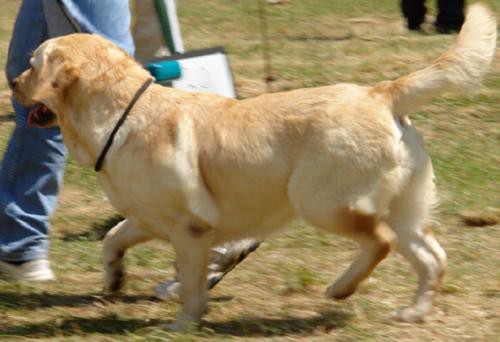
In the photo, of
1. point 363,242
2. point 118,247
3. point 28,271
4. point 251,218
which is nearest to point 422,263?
point 363,242

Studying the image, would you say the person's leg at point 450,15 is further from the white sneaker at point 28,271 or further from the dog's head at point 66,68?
the dog's head at point 66,68

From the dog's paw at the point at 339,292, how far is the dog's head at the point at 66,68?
4.09 ft

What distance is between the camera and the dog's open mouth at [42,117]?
4852 mm

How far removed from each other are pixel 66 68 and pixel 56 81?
0.22 feet

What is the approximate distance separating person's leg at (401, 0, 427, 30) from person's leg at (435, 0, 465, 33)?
0.20 m

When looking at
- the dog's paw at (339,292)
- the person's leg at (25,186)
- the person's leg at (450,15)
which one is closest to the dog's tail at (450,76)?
the dog's paw at (339,292)

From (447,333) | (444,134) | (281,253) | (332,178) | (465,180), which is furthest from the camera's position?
(444,134)

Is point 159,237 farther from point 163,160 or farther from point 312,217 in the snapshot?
point 312,217

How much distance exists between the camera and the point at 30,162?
5.39 m

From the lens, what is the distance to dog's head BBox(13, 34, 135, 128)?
4.69 metres

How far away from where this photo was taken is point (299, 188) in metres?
4.50

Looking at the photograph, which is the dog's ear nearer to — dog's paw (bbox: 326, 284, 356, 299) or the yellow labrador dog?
the yellow labrador dog

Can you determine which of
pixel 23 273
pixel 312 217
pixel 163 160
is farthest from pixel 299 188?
pixel 23 273

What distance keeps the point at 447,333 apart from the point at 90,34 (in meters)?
1.95
